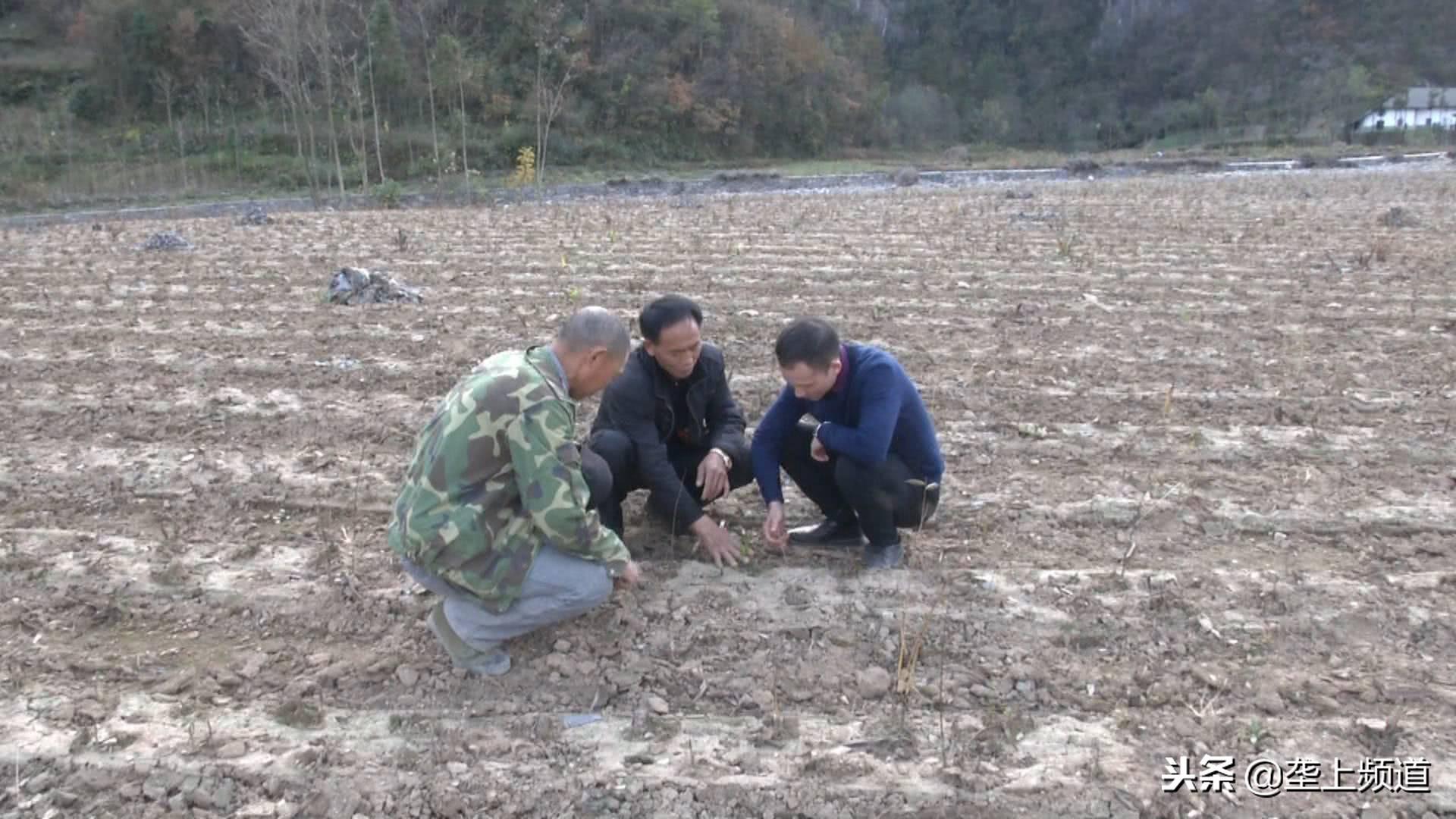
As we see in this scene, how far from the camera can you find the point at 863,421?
3264 mm

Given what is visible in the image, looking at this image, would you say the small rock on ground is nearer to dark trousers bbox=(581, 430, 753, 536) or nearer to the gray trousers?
the gray trousers

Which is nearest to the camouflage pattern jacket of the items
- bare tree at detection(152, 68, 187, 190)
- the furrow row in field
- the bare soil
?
the bare soil

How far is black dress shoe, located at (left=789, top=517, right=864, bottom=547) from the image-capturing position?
3693 millimetres

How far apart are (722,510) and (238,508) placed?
176cm

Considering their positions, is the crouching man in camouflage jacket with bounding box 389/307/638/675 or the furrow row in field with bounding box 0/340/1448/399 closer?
the crouching man in camouflage jacket with bounding box 389/307/638/675

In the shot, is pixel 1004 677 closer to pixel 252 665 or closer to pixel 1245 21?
pixel 252 665

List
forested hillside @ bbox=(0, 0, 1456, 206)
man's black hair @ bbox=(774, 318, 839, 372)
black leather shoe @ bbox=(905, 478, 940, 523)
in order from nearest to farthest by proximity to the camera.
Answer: man's black hair @ bbox=(774, 318, 839, 372)
black leather shoe @ bbox=(905, 478, 940, 523)
forested hillside @ bbox=(0, 0, 1456, 206)

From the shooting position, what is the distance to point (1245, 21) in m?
60.9

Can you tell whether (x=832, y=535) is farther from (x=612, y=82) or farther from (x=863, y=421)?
(x=612, y=82)

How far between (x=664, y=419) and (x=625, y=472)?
0.71 ft

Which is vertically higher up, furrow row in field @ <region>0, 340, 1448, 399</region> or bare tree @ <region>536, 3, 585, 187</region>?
bare tree @ <region>536, 3, 585, 187</region>

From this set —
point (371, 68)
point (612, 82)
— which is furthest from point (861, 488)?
point (612, 82)

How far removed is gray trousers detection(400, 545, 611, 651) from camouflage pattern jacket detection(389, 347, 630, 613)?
40 millimetres

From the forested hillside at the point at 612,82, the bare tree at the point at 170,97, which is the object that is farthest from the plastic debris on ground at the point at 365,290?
the bare tree at the point at 170,97
